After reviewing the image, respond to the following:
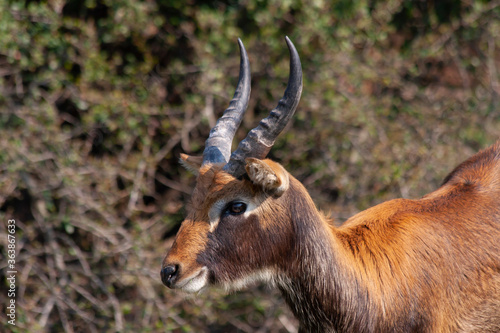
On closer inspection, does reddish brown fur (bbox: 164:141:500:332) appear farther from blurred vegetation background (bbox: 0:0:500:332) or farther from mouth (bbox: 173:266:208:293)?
blurred vegetation background (bbox: 0:0:500:332)

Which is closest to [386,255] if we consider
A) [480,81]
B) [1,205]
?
[1,205]

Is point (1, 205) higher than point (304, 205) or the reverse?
the reverse

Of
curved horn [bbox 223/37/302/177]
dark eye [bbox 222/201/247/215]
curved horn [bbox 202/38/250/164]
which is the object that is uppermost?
curved horn [bbox 223/37/302/177]

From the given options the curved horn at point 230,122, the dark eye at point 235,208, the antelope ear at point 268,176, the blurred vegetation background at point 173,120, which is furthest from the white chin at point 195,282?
the blurred vegetation background at point 173,120

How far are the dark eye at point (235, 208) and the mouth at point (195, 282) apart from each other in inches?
16.1

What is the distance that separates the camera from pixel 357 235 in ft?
13.5

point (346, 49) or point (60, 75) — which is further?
point (346, 49)

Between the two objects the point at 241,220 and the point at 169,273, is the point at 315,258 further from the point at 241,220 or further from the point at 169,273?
the point at 169,273

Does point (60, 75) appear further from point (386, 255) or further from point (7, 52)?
point (386, 255)

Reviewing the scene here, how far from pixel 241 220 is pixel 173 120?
403 cm

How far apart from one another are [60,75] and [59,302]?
2769 millimetres

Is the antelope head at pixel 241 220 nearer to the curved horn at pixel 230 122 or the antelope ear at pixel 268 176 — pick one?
the antelope ear at pixel 268 176

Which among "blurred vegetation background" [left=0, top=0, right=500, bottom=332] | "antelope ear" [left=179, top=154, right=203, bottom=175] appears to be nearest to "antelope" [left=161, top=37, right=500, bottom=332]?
"antelope ear" [left=179, top=154, right=203, bottom=175]

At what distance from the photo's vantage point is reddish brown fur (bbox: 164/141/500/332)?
3.75 metres
